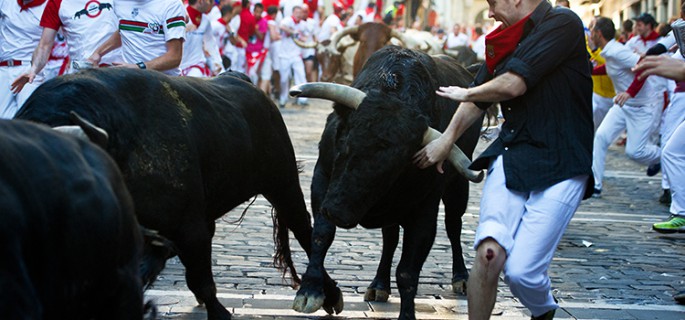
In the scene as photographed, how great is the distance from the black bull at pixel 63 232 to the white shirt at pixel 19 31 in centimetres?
595

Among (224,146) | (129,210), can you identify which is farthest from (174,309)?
(129,210)

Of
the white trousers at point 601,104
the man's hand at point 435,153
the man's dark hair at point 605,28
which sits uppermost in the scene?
the man's hand at point 435,153

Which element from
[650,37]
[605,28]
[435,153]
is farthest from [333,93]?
[650,37]

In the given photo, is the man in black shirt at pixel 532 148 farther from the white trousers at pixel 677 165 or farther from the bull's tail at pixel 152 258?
the white trousers at pixel 677 165

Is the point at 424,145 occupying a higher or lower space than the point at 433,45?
higher

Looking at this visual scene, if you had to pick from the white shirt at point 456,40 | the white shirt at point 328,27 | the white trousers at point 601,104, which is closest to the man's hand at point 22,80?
the white trousers at point 601,104

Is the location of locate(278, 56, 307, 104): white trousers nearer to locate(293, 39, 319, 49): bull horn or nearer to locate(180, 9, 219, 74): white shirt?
locate(293, 39, 319, 49): bull horn

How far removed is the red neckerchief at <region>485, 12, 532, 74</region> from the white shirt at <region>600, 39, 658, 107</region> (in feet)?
26.0

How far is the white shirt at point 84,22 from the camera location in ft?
28.3

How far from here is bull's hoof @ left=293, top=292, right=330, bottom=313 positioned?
18.9 feet

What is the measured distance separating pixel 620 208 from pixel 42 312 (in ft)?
30.7

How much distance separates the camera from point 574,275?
7.86 meters

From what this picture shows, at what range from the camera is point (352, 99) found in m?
5.93

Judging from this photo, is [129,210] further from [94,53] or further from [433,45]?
[433,45]
